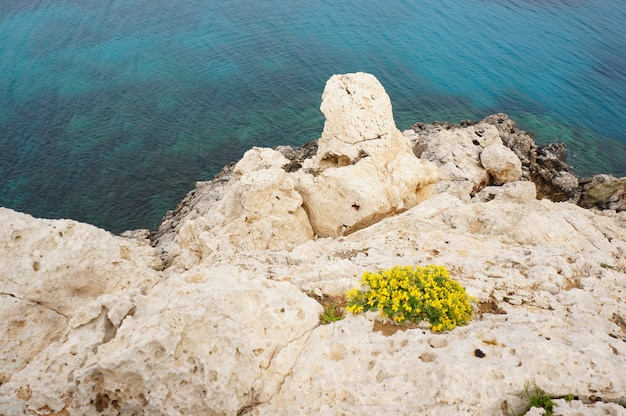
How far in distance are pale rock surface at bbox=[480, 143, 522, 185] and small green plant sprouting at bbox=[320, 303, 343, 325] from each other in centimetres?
2397

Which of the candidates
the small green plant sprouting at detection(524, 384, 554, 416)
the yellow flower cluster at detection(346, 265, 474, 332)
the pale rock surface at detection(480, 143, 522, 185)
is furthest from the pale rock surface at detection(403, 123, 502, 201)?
the small green plant sprouting at detection(524, 384, 554, 416)

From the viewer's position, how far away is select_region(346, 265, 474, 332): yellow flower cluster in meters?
9.02

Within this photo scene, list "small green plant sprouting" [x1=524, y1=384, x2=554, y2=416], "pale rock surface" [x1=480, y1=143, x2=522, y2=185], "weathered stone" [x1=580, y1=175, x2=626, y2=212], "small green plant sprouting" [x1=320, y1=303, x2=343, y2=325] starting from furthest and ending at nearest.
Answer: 1. "pale rock surface" [x1=480, y1=143, x2=522, y2=185]
2. "weathered stone" [x1=580, y1=175, x2=626, y2=212]
3. "small green plant sprouting" [x1=320, y1=303, x2=343, y2=325]
4. "small green plant sprouting" [x1=524, y1=384, x2=554, y2=416]

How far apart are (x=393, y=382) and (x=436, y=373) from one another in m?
0.84

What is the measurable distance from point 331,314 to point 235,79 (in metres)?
46.6

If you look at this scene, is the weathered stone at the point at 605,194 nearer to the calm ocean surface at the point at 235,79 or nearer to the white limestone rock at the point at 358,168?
the calm ocean surface at the point at 235,79

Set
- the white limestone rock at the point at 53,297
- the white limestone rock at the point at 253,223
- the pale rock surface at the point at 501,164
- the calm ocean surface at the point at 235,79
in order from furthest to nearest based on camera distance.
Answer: the calm ocean surface at the point at 235,79, the pale rock surface at the point at 501,164, the white limestone rock at the point at 253,223, the white limestone rock at the point at 53,297

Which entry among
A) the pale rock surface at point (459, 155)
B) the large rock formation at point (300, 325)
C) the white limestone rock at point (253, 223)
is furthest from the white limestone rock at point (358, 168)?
the pale rock surface at point (459, 155)

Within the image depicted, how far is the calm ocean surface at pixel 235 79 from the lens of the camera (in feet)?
120

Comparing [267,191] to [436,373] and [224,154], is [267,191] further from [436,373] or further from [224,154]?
[224,154]

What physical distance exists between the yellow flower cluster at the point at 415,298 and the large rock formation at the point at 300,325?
0.96 ft

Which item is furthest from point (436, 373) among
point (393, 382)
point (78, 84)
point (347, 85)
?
point (78, 84)

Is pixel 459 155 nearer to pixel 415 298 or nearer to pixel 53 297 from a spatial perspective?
pixel 415 298

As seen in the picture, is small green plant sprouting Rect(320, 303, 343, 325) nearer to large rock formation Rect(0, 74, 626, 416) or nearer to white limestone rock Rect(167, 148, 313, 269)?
large rock formation Rect(0, 74, 626, 416)
